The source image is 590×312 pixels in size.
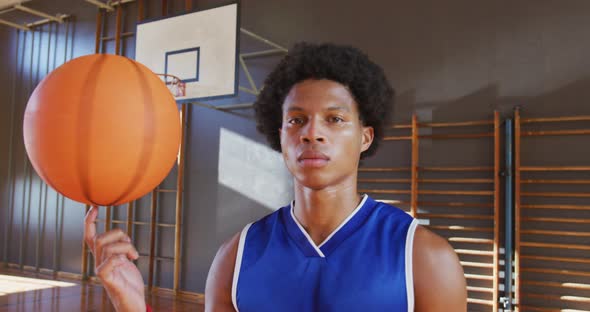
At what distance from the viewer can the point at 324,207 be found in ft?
4.43

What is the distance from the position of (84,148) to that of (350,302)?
2.47 ft

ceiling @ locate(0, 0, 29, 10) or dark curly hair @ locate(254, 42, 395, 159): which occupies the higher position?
ceiling @ locate(0, 0, 29, 10)

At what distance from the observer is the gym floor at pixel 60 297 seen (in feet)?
17.7

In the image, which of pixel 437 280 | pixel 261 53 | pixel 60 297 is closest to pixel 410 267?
pixel 437 280

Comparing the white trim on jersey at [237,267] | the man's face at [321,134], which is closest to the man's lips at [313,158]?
the man's face at [321,134]

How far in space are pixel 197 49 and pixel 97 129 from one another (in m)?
4.11

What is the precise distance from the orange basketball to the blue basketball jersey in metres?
0.39

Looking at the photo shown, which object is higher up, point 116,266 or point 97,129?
point 97,129

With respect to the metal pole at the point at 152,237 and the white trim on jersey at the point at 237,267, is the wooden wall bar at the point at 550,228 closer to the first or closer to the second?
the white trim on jersey at the point at 237,267

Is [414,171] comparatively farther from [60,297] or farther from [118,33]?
[118,33]

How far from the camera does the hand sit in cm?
110

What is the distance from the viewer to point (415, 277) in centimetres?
120

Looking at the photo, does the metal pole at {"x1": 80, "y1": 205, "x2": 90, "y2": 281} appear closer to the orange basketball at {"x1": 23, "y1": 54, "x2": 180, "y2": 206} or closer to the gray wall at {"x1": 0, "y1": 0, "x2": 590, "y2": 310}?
the gray wall at {"x1": 0, "y1": 0, "x2": 590, "y2": 310}

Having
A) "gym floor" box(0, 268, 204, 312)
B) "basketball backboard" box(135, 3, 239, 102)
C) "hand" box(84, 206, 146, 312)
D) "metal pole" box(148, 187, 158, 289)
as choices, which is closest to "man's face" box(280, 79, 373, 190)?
"hand" box(84, 206, 146, 312)
